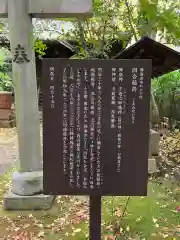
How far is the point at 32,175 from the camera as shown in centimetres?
425

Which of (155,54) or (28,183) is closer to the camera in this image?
(28,183)

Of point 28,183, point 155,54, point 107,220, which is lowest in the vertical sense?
point 107,220

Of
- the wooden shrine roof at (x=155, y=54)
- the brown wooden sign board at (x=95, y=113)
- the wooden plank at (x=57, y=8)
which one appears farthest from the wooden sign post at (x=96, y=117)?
the wooden shrine roof at (x=155, y=54)

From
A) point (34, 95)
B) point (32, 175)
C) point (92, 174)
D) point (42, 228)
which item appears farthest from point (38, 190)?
point (92, 174)

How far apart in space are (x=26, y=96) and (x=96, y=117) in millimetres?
1757

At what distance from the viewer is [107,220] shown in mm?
3922

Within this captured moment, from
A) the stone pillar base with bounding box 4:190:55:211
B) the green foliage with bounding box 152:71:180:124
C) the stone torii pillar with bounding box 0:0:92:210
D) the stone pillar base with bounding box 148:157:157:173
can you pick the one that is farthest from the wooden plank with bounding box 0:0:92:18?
the green foliage with bounding box 152:71:180:124

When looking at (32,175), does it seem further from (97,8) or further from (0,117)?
(0,117)

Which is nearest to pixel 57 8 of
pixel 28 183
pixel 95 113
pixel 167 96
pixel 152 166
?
pixel 95 113

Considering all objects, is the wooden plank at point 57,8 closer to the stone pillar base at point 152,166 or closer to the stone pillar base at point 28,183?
the stone pillar base at point 28,183

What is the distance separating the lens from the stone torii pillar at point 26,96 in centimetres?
394

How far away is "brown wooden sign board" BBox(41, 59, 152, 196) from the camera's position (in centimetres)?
253

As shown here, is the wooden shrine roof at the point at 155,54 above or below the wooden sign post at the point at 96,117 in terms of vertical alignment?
above

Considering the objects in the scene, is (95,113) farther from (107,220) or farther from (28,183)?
(28,183)
